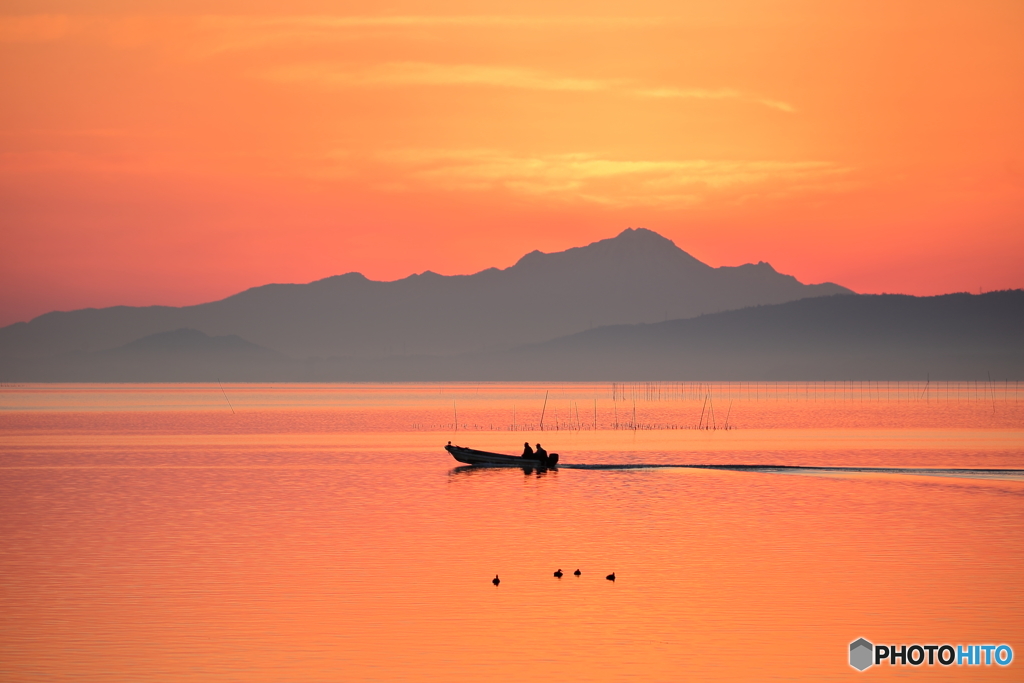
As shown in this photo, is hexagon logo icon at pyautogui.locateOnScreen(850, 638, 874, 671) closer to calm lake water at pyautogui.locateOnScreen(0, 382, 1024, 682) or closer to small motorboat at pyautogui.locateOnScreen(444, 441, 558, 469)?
calm lake water at pyautogui.locateOnScreen(0, 382, 1024, 682)

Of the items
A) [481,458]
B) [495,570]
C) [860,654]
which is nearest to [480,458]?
[481,458]

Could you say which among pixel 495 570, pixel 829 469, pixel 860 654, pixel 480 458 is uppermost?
pixel 829 469

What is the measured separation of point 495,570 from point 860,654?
479 inches

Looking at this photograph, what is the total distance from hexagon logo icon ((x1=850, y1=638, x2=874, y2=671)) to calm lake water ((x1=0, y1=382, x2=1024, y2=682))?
1.02 feet

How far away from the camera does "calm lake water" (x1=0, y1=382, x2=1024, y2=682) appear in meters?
23.8

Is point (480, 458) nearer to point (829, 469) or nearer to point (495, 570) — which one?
point (829, 469)

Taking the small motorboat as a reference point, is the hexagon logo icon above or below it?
below

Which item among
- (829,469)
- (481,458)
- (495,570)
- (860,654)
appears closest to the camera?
(860,654)

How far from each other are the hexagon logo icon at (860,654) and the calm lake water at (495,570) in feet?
1.02

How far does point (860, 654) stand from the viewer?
2377 cm

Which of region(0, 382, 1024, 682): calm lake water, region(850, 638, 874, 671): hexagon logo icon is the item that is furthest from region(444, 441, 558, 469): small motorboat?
region(850, 638, 874, 671): hexagon logo icon

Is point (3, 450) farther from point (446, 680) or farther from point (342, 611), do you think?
point (446, 680)

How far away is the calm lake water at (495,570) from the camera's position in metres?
23.8

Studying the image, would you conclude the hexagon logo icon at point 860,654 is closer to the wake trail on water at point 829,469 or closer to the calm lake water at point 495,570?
the calm lake water at point 495,570
